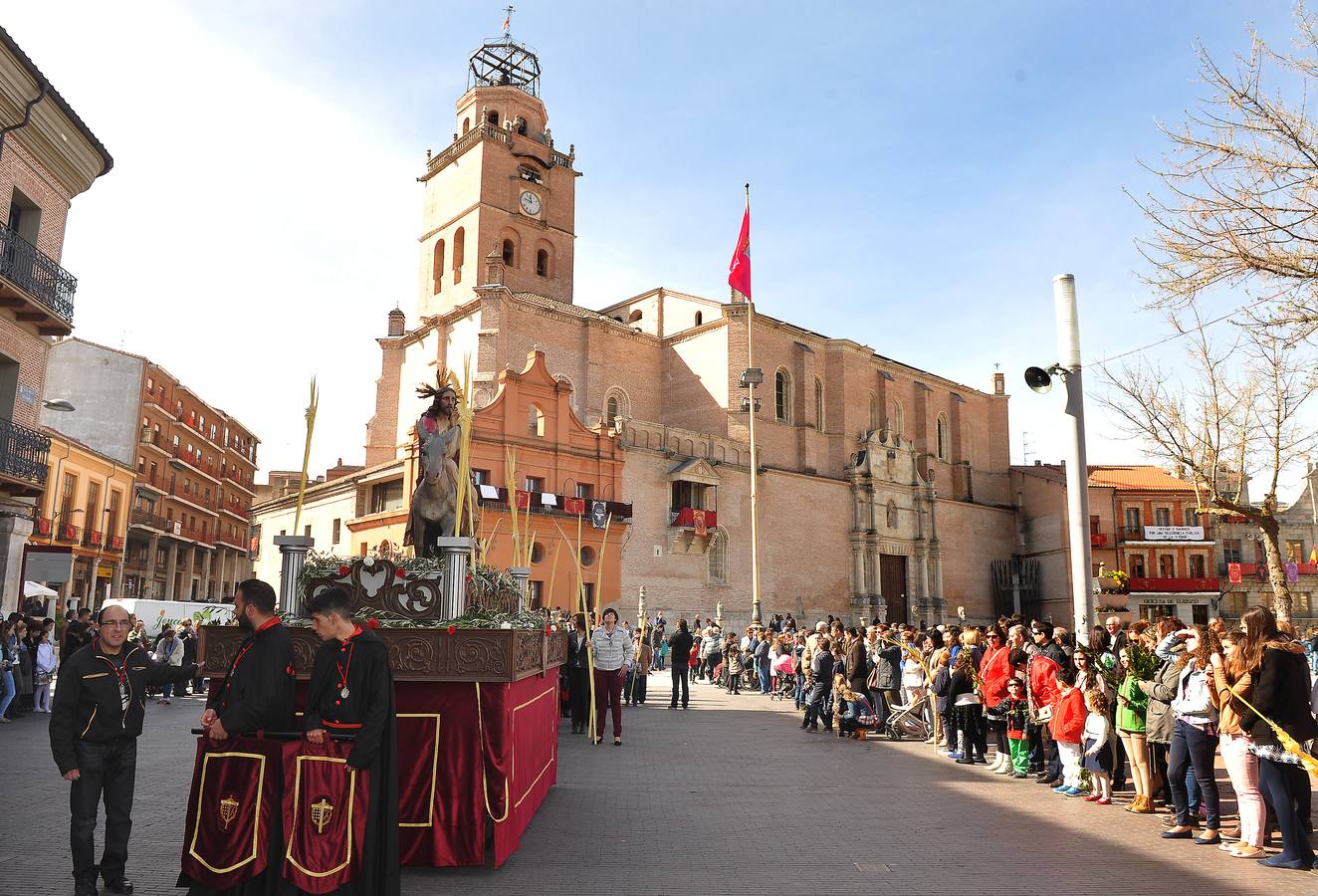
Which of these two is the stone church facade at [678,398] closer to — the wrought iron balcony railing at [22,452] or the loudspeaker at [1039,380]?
the wrought iron balcony railing at [22,452]

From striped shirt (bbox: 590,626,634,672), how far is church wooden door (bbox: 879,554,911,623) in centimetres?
3788

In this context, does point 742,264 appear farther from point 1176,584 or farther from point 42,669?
point 1176,584

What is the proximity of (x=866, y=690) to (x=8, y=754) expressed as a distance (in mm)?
12271

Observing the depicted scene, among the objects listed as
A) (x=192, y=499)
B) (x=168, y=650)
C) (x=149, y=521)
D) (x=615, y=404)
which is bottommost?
(x=168, y=650)

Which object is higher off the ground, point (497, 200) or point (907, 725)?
point (497, 200)

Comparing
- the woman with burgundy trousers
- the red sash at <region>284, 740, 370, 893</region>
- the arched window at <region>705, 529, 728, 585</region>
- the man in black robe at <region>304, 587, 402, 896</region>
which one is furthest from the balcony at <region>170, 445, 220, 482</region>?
the red sash at <region>284, 740, 370, 893</region>

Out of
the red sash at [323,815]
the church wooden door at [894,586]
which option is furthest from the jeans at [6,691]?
the church wooden door at [894,586]

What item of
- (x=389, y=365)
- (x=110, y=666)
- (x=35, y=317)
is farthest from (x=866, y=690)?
(x=389, y=365)

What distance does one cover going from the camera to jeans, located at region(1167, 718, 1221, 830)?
754 cm

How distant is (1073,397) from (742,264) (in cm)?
2218

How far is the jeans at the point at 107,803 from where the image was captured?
5.66 meters

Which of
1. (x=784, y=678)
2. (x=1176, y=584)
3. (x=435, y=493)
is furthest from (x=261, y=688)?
(x=1176, y=584)

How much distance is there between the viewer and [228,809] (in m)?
5.19

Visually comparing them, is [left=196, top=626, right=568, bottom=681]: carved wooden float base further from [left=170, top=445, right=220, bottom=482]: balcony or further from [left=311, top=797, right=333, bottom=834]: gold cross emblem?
[left=170, top=445, right=220, bottom=482]: balcony
